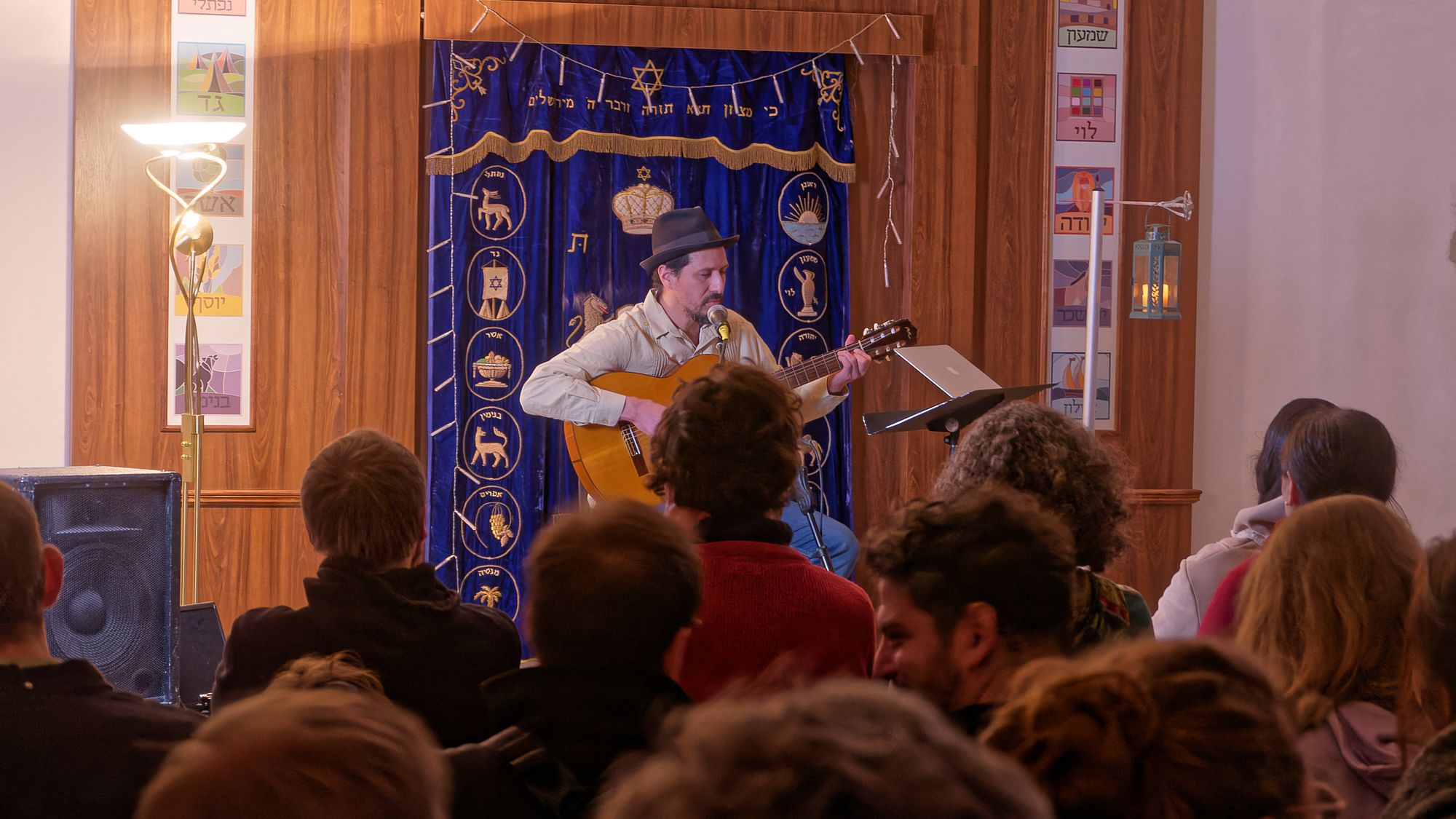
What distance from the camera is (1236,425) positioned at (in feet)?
17.4

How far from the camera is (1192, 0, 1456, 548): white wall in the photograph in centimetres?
429

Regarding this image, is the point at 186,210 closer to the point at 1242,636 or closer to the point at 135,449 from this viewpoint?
the point at 135,449

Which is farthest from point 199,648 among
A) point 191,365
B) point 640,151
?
point 640,151

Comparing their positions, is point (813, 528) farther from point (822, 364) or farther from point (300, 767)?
point (300, 767)

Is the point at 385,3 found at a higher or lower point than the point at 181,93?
higher

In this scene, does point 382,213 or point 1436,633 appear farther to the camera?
point 382,213

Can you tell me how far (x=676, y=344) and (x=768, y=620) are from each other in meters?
3.10

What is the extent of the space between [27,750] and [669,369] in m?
3.53

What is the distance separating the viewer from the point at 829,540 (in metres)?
4.73

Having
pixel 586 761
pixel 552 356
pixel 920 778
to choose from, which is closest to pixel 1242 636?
pixel 586 761

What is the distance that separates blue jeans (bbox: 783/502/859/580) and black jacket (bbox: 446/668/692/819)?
10.7 ft

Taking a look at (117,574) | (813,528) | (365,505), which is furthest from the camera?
(813,528)

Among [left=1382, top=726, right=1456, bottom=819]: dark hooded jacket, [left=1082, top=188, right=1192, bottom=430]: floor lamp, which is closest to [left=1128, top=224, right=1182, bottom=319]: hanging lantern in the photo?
[left=1082, top=188, right=1192, bottom=430]: floor lamp

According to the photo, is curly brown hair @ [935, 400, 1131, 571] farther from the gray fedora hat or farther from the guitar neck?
the gray fedora hat
